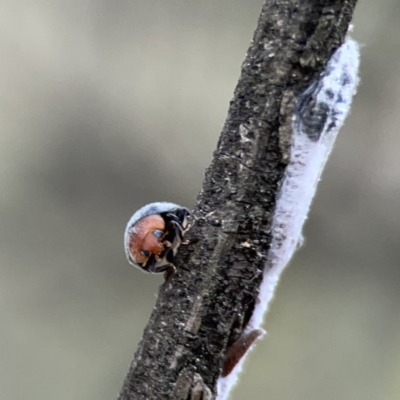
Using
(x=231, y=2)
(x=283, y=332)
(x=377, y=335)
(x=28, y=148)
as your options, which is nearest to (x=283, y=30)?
(x=231, y=2)

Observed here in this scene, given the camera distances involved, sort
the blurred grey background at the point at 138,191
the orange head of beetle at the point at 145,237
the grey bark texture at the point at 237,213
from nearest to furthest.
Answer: the grey bark texture at the point at 237,213
the orange head of beetle at the point at 145,237
the blurred grey background at the point at 138,191

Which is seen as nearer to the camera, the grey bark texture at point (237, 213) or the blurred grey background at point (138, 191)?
the grey bark texture at point (237, 213)

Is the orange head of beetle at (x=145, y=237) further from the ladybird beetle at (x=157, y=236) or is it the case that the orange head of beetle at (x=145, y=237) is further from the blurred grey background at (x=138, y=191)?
the blurred grey background at (x=138, y=191)

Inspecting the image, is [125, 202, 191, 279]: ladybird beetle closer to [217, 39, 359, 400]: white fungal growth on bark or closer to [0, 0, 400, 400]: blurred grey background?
[217, 39, 359, 400]: white fungal growth on bark

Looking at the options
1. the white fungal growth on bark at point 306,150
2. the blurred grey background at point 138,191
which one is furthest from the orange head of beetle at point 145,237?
the blurred grey background at point 138,191

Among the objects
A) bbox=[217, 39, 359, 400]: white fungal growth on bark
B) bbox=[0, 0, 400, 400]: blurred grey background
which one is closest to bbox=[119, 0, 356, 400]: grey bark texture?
bbox=[217, 39, 359, 400]: white fungal growth on bark

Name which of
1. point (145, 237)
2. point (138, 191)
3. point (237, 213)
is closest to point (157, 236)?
point (145, 237)
